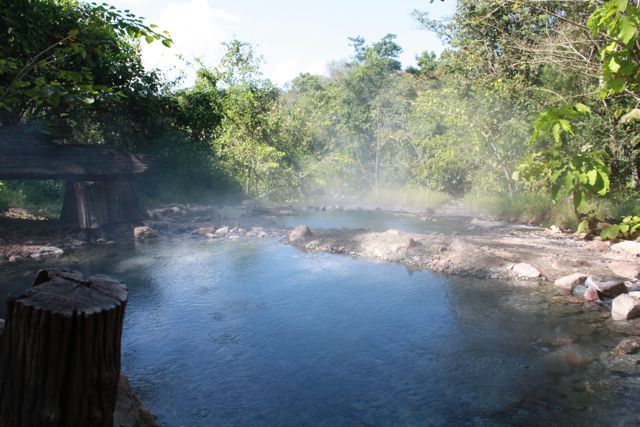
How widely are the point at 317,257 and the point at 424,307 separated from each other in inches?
150

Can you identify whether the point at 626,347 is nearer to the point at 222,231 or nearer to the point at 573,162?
the point at 573,162

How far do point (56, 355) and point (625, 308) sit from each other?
730 cm

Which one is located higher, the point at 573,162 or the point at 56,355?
the point at 573,162

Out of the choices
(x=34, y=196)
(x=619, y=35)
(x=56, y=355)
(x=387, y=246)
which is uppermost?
(x=619, y=35)

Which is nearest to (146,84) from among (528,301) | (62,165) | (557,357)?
(62,165)

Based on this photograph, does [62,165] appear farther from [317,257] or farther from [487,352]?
[487,352]

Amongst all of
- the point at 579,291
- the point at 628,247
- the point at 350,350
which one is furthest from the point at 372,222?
the point at 350,350

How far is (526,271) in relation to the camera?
902 cm

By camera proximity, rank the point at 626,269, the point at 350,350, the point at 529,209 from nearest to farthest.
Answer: the point at 350,350 → the point at 626,269 → the point at 529,209

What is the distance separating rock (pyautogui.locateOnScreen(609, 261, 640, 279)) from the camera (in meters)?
8.46

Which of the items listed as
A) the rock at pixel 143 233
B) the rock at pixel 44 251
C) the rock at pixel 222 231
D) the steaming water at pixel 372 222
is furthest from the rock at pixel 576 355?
the rock at pixel 143 233

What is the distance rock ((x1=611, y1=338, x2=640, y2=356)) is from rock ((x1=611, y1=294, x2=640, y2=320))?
1106 millimetres

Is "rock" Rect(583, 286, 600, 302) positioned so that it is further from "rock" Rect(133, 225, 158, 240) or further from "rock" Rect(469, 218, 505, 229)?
"rock" Rect(133, 225, 158, 240)

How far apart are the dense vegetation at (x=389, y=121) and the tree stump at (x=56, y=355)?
6.74 metres
